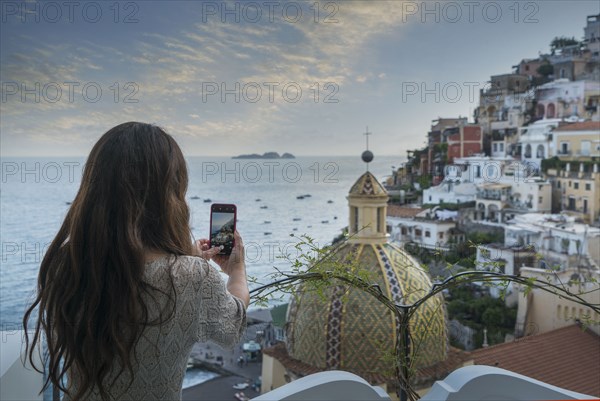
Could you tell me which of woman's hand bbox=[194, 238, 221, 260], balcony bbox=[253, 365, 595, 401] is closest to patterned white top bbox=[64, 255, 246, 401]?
woman's hand bbox=[194, 238, 221, 260]

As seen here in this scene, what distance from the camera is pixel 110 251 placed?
98 cm

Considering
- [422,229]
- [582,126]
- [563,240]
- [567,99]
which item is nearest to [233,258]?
[563,240]

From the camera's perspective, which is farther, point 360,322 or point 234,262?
point 360,322

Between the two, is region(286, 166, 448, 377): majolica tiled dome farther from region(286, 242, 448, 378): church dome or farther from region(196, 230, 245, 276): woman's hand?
region(196, 230, 245, 276): woman's hand

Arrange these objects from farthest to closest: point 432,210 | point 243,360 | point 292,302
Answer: point 432,210 < point 243,360 < point 292,302

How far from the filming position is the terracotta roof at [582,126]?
2152 centimetres

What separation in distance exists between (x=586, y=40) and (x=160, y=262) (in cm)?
3718

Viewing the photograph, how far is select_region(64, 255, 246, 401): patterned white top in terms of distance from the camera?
994mm

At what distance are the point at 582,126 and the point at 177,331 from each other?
23.6 meters

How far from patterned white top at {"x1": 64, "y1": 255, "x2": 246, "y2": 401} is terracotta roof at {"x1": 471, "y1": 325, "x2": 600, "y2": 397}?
4.81m

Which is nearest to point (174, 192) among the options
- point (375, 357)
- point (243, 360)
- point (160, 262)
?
point (160, 262)

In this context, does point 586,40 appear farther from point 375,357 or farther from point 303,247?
point 303,247

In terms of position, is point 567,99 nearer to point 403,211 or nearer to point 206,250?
point 403,211

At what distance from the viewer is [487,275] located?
1543 millimetres
